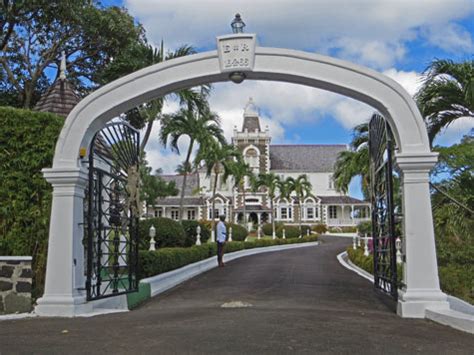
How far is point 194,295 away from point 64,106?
17.0 feet

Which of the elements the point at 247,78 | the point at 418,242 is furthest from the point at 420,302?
the point at 247,78

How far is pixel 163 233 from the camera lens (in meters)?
17.3

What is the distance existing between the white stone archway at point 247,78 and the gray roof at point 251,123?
66900mm

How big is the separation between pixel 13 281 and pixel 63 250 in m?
0.84

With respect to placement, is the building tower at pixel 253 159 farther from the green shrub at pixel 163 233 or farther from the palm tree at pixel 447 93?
the palm tree at pixel 447 93

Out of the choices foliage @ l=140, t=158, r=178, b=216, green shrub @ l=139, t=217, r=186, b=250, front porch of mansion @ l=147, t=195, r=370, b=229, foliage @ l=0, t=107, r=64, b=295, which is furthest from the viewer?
front porch of mansion @ l=147, t=195, r=370, b=229

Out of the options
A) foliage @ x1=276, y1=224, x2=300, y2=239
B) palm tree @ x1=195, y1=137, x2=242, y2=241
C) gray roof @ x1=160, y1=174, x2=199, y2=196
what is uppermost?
gray roof @ x1=160, y1=174, x2=199, y2=196

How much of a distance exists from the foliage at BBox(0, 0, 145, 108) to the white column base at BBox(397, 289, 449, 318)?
20.1 m

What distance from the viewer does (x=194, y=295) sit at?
11.8 m

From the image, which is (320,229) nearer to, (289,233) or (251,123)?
(289,233)

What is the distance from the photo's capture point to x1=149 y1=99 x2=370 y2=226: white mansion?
70.6 metres

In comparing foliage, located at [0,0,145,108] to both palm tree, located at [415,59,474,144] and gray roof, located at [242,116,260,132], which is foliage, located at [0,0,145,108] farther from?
gray roof, located at [242,116,260,132]

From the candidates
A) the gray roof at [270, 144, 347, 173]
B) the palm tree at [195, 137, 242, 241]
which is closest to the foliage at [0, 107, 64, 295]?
the palm tree at [195, 137, 242, 241]

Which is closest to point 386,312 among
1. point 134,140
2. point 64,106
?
A: point 134,140
